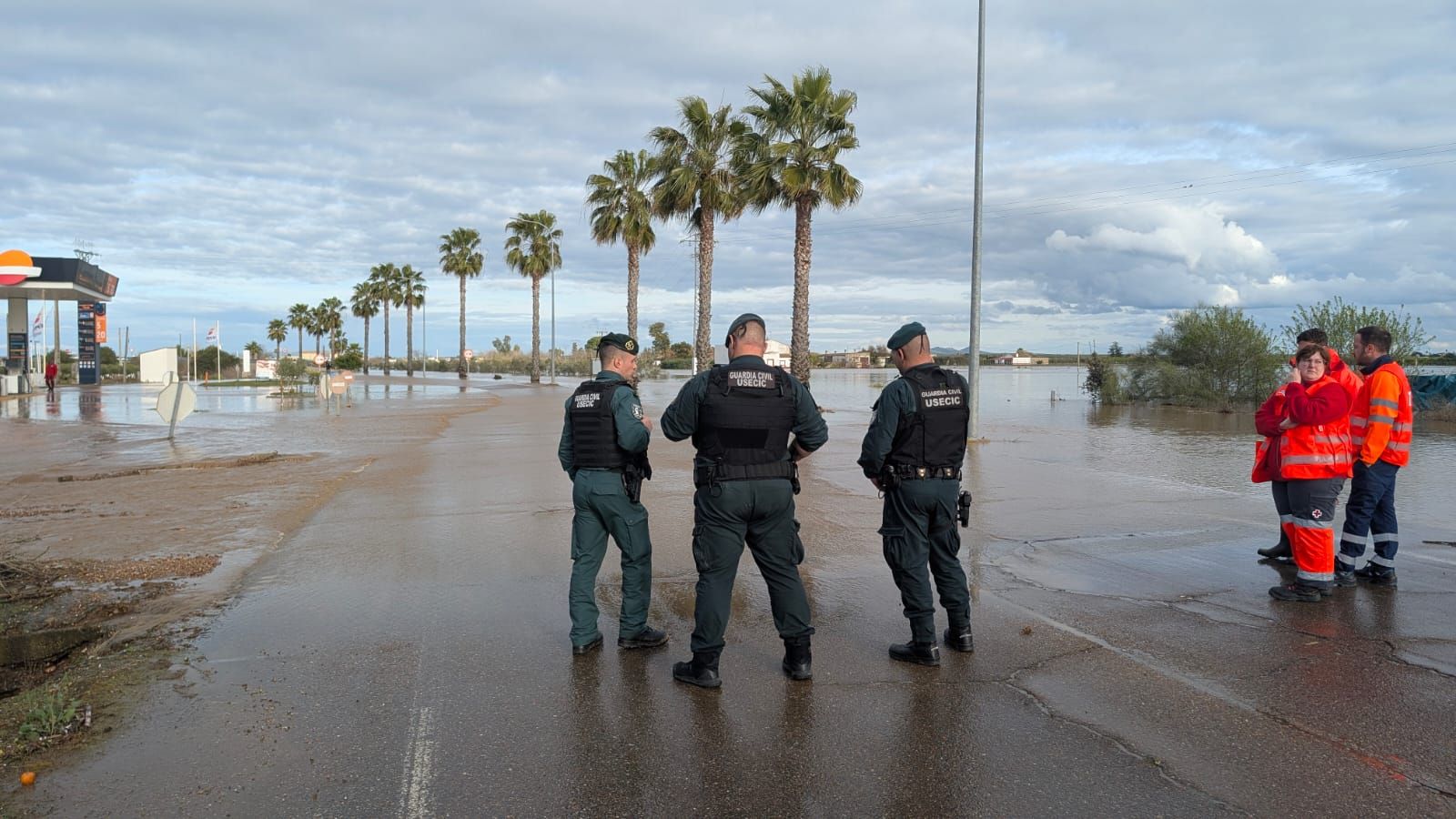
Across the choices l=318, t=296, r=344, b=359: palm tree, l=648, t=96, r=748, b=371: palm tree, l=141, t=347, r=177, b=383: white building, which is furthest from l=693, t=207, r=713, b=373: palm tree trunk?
l=318, t=296, r=344, b=359: palm tree

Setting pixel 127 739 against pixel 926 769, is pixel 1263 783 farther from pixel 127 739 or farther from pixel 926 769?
pixel 127 739

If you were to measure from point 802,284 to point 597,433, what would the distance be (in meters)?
22.1

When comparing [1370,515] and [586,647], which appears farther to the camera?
[1370,515]

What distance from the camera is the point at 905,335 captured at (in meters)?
5.14

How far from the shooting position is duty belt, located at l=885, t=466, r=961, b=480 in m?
4.89

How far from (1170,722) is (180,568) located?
7.00m

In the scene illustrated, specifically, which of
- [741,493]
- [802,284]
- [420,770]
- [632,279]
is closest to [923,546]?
[741,493]

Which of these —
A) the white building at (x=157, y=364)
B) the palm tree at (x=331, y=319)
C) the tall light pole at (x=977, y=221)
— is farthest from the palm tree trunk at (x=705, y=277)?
the palm tree at (x=331, y=319)

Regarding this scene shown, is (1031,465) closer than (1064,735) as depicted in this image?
No

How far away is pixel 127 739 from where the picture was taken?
12.7 feet

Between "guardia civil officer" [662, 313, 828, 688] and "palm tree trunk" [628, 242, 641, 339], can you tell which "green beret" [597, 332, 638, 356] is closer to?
"guardia civil officer" [662, 313, 828, 688]

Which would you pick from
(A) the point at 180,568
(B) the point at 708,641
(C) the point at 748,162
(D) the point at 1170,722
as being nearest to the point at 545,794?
(B) the point at 708,641

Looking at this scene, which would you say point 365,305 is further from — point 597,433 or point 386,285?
point 597,433

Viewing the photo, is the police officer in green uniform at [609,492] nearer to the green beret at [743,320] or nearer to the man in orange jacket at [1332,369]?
the green beret at [743,320]
